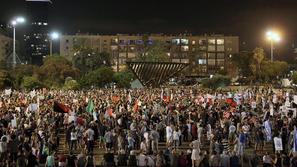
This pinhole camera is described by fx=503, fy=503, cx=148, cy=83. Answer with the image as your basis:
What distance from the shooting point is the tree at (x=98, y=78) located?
76750 millimetres

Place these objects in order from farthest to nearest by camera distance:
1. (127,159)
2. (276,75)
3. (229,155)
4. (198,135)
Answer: (276,75), (198,135), (127,159), (229,155)

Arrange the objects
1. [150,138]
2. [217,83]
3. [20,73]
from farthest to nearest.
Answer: [217,83] < [20,73] < [150,138]

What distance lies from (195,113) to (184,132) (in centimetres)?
333

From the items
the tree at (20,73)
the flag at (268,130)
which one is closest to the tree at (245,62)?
the tree at (20,73)

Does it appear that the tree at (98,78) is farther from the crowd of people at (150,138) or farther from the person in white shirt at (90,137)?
the person in white shirt at (90,137)

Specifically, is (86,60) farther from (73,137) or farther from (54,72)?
(73,137)

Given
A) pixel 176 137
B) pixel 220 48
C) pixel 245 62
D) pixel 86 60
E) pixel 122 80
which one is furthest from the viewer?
pixel 220 48

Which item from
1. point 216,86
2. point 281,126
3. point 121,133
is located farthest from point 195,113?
point 216,86

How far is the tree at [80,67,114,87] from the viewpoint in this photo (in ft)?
252

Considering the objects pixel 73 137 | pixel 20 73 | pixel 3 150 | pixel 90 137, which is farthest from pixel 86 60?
pixel 3 150

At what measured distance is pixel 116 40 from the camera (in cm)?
17475

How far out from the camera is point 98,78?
3091 inches

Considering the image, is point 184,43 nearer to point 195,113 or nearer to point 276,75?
point 276,75

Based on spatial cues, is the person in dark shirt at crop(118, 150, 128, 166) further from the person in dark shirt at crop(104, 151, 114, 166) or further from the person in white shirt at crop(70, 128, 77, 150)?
the person in white shirt at crop(70, 128, 77, 150)
